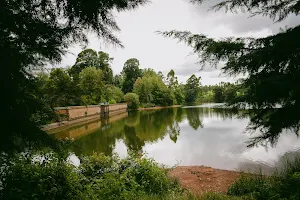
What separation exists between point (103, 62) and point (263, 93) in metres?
48.3

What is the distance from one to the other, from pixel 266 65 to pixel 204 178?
485 centimetres

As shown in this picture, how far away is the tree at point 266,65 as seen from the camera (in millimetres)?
2598

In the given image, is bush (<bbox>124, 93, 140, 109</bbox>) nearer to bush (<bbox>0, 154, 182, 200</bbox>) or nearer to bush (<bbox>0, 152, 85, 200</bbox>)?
bush (<bbox>0, 154, 182, 200</bbox>)

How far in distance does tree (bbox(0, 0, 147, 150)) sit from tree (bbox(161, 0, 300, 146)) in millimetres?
1406

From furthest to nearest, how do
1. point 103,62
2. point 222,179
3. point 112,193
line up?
point 103,62 → point 222,179 → point 112,193

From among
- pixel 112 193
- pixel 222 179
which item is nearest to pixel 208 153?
pixel 222 179

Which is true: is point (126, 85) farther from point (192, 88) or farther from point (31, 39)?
point (31, 39)

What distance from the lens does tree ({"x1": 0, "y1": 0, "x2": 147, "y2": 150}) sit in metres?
1.61

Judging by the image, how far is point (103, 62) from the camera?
1913 inches

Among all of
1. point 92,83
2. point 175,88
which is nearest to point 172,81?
point 175,88

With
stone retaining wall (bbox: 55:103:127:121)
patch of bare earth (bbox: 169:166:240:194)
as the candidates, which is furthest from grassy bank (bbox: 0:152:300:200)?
stone retaining wall (bbox: 55:103:127:121)

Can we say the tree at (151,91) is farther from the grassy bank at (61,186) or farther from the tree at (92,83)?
the grassy bank at (61,186)

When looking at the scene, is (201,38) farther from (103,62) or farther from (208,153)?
(103,62)

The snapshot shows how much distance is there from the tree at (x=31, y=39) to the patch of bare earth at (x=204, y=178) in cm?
482
